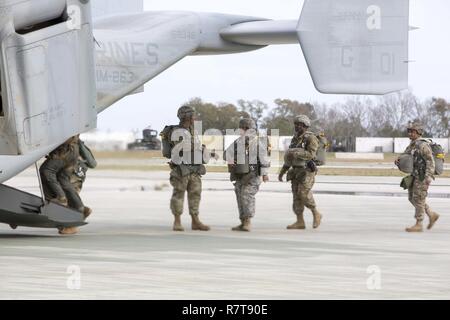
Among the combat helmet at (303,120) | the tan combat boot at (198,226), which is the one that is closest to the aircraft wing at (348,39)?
the combat helmet at (303,120)

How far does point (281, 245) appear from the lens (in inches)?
533

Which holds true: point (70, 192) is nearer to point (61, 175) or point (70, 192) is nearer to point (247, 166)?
point (61, 175)

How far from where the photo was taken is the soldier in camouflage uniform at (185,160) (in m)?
15.4

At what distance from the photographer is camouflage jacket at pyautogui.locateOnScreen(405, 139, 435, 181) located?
1559 centimetres

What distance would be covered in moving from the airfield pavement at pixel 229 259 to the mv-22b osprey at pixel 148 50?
50.3 inches

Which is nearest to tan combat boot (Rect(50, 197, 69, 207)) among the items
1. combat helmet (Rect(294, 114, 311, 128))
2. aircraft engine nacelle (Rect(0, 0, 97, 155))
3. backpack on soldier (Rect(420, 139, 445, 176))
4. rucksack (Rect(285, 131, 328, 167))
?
aircraft engine nacelle (Rect(0, 0, 97, 155))

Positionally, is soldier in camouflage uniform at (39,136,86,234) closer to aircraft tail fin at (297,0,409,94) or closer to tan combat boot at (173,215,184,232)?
tan combat boot at (173,215,184,232)

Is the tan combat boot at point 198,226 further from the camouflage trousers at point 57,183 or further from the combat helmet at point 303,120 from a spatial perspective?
the combat helmet at point 303,120

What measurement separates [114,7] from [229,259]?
793 centimetres

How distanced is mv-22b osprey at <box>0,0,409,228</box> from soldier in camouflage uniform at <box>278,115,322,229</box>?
990 millimetres

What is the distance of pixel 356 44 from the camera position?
671 inches
